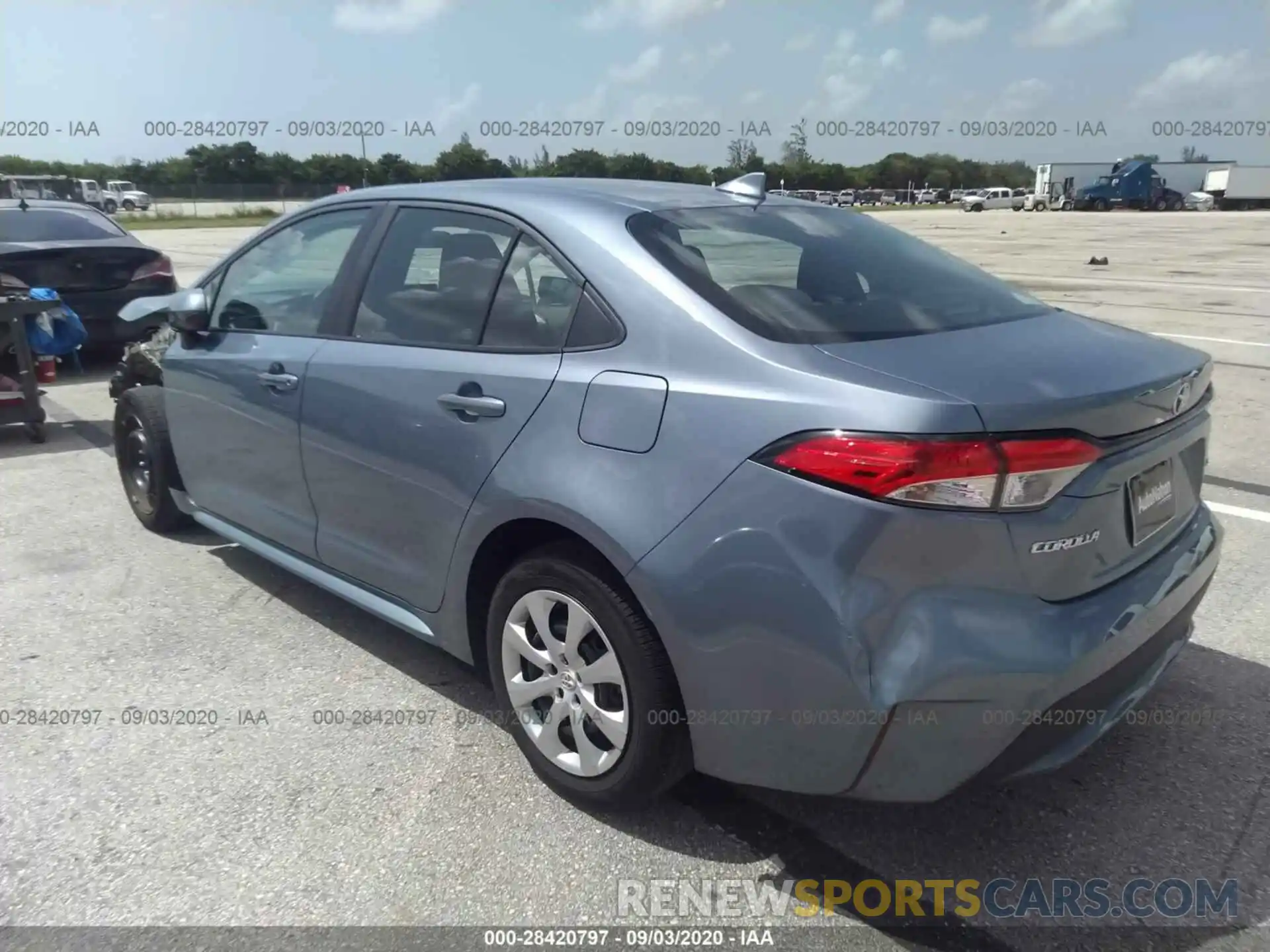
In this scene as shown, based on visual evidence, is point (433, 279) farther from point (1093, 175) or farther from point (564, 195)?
point (1093, 175)

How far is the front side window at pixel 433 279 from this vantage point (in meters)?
3.03

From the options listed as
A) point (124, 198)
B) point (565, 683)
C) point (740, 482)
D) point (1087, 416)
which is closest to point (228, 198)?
point (124, 198)

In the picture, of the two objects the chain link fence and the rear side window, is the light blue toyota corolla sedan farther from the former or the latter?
the chain link fence

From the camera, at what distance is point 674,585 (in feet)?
7.63

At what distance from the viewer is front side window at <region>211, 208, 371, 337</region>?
3586mm

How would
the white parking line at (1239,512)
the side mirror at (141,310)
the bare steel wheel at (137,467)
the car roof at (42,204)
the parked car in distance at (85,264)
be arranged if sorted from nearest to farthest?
1. the bare steel wheel at (137,467)
2. the white parking line at (1239,512)
3. the side mirror at (141,310)
4. the parked car in distance at (85,264)
5. the car roof at (42,204)

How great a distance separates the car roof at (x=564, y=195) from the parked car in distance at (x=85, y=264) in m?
5.85

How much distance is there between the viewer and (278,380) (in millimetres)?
3574

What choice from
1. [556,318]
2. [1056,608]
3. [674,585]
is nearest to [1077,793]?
[1056,608]

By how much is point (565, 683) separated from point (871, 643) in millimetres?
942

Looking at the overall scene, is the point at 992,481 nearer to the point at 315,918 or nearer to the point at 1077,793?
the point at 1077,793

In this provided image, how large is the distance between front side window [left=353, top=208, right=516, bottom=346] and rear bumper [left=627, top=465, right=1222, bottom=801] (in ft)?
3.68

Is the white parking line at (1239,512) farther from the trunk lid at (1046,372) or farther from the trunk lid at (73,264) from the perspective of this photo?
the trunk lid at (73,264)

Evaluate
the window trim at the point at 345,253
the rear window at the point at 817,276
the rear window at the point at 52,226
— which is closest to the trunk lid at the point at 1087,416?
the rear window at the point at 817,276
